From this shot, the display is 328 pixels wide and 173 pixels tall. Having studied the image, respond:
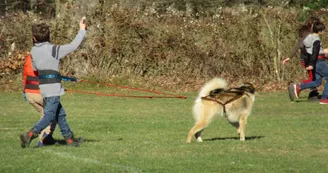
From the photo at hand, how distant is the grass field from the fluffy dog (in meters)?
0.32

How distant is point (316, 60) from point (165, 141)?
23.7ft

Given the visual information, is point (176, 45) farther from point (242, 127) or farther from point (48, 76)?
point (48, 76)

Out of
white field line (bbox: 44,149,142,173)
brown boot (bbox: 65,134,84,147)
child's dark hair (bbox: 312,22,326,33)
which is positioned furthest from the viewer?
child's dark hair (bbox: 312,22,326,33)

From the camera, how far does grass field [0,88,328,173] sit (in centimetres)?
973

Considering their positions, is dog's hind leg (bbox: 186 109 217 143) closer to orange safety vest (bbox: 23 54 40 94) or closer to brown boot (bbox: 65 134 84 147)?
brown boot (bbox: 65 134 84 147)

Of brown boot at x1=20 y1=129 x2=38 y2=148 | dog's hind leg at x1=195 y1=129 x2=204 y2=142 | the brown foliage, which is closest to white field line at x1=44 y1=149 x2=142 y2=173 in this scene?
brown boot at x1=20 y1=129 x2=38 y2=148

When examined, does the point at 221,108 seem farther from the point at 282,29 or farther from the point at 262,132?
the point at 282,29

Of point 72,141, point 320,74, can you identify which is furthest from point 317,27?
point 72,141

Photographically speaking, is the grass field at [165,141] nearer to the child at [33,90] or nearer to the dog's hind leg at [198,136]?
the dog's hind leg at [198,136]

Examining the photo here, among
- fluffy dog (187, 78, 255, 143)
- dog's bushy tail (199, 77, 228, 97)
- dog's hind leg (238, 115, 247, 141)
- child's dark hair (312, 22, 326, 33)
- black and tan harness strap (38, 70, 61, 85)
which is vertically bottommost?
dog's hind leg (238, 115, 247, 141)

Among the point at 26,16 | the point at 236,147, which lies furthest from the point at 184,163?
the point at 26,16

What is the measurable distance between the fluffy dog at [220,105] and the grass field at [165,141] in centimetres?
32

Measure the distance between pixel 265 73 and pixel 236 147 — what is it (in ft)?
45.1

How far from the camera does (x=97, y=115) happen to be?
17297 millimetres
